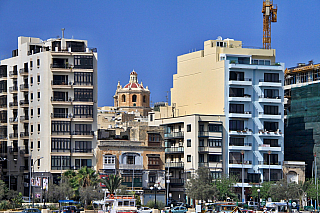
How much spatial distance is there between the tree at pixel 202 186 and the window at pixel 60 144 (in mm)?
19407

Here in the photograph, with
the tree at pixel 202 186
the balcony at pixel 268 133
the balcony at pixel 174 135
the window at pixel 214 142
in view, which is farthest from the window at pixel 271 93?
the tree at pixel 202 186

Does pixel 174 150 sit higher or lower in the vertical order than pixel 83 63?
lower

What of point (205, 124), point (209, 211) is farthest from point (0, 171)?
point (209, 211)

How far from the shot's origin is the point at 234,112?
116 meters

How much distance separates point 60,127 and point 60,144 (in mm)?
2718

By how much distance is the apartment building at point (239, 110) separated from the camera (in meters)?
114

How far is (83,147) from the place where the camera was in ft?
364

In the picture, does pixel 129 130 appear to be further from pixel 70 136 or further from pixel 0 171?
pixel 0 171

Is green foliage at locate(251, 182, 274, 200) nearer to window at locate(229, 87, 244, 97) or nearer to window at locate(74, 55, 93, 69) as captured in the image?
window at locate(229, 87, 244, 97)

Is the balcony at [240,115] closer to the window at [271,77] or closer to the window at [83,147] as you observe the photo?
the window at [271,77]

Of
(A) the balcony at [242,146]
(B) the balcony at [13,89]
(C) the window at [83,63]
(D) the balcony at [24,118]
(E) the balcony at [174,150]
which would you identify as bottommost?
(E) the balcony at [174,150]

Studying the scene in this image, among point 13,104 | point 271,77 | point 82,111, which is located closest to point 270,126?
point 271,77

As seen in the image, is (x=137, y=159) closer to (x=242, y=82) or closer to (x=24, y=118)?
(x=24, y=118)

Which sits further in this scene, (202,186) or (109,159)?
(109,159)
